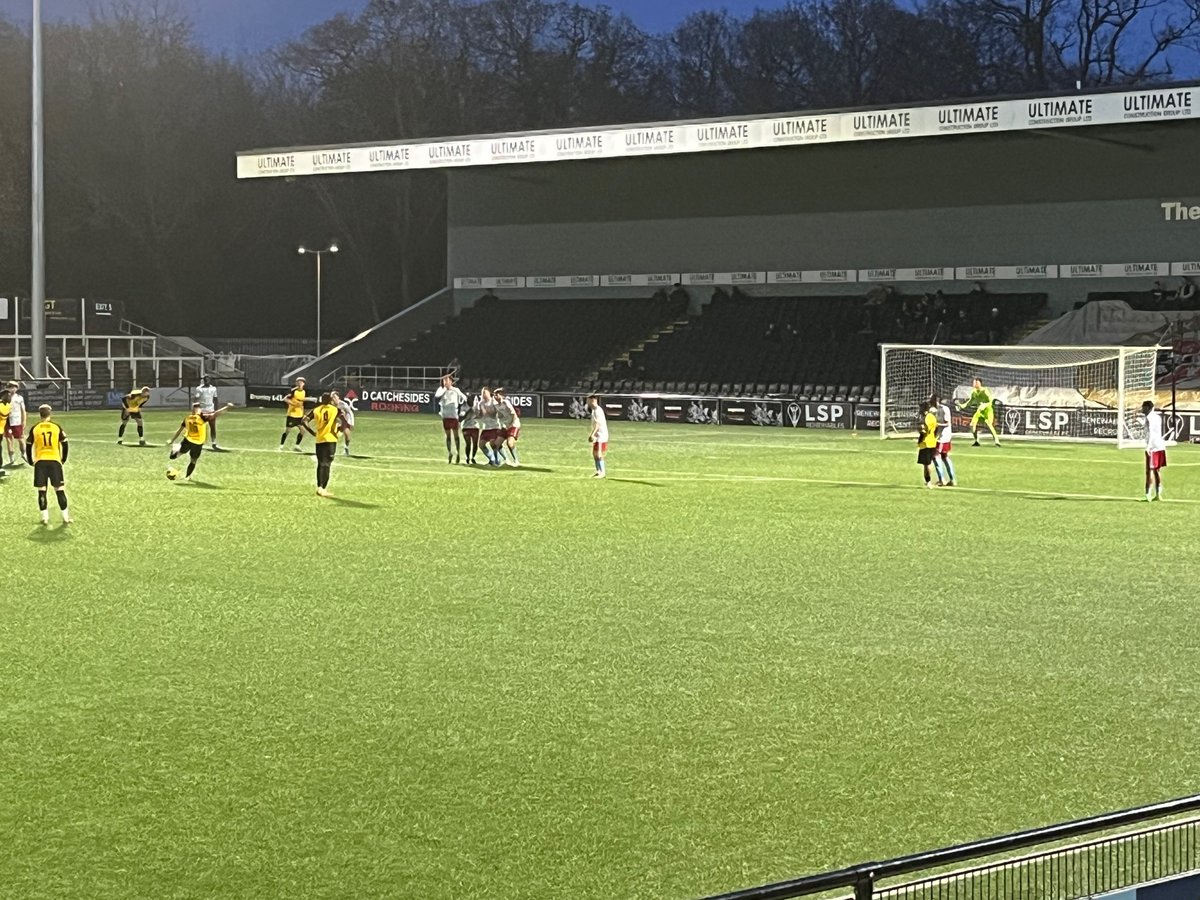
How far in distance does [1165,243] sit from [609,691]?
45.7 meters

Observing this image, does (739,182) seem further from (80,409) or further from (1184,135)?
(80,409)

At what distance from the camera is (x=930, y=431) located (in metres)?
28.3

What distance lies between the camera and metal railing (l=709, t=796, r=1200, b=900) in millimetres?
4125

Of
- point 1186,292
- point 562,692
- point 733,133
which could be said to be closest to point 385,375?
point 733,133

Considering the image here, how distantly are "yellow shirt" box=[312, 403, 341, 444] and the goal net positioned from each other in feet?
63.2

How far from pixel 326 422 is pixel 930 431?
431 inches

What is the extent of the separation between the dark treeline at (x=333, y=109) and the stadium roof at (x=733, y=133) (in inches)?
696

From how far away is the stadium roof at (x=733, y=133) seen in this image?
4509 centimetres

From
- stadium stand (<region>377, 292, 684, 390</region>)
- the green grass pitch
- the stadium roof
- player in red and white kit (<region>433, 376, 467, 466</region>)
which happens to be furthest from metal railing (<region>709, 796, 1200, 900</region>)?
stadium stand (<region>377, 292, 684, 390</region>)

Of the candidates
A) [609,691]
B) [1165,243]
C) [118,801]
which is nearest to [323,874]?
[118,801]

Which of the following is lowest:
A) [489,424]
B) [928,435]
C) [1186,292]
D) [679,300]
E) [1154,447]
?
[1154,447]

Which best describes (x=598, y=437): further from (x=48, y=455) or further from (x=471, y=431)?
(x=48, y=455)

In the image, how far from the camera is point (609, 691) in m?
11.5

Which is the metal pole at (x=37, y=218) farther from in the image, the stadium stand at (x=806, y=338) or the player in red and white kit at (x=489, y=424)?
the player in red and white kit at (x=489, y=424)
